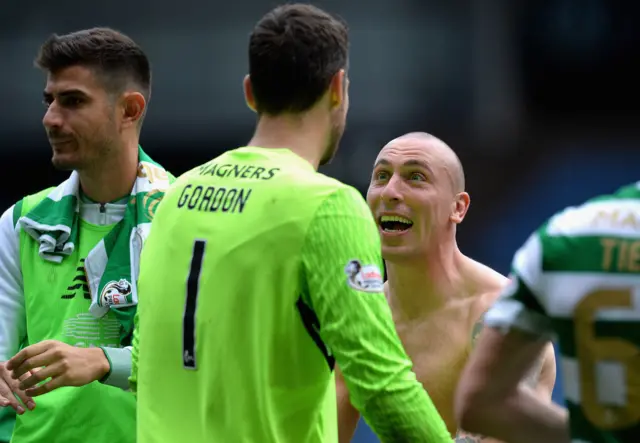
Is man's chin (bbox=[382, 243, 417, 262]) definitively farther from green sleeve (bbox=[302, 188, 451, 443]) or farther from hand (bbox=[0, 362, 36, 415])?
green sleeve (bbox=[302, 188, 451, 443])

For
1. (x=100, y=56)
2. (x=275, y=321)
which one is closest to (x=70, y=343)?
(x=100, y=56)

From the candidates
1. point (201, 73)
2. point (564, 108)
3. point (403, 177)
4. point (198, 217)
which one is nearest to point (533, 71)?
point (564, 108)

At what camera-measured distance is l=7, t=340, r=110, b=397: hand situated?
323cm

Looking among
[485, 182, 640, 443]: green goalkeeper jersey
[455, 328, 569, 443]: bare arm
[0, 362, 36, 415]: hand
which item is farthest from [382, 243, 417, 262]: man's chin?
[485, 182, 640, 443]: green goalkeeper jersey

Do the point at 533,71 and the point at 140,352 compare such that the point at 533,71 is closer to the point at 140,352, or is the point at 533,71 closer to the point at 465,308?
the point at 465,308

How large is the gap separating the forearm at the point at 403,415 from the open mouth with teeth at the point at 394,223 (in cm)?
170

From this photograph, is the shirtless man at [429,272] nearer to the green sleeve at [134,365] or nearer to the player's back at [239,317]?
the green sleeve at [134,365]

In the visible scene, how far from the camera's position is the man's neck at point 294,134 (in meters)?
2.91

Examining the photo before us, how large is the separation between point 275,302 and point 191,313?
0.20 meters

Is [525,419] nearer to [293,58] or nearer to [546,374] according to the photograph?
[293,58]

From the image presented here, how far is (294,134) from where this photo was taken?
115 inches

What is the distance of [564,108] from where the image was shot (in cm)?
1115

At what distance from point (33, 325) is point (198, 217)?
3.64 ft

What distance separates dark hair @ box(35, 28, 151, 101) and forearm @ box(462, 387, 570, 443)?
201cm
